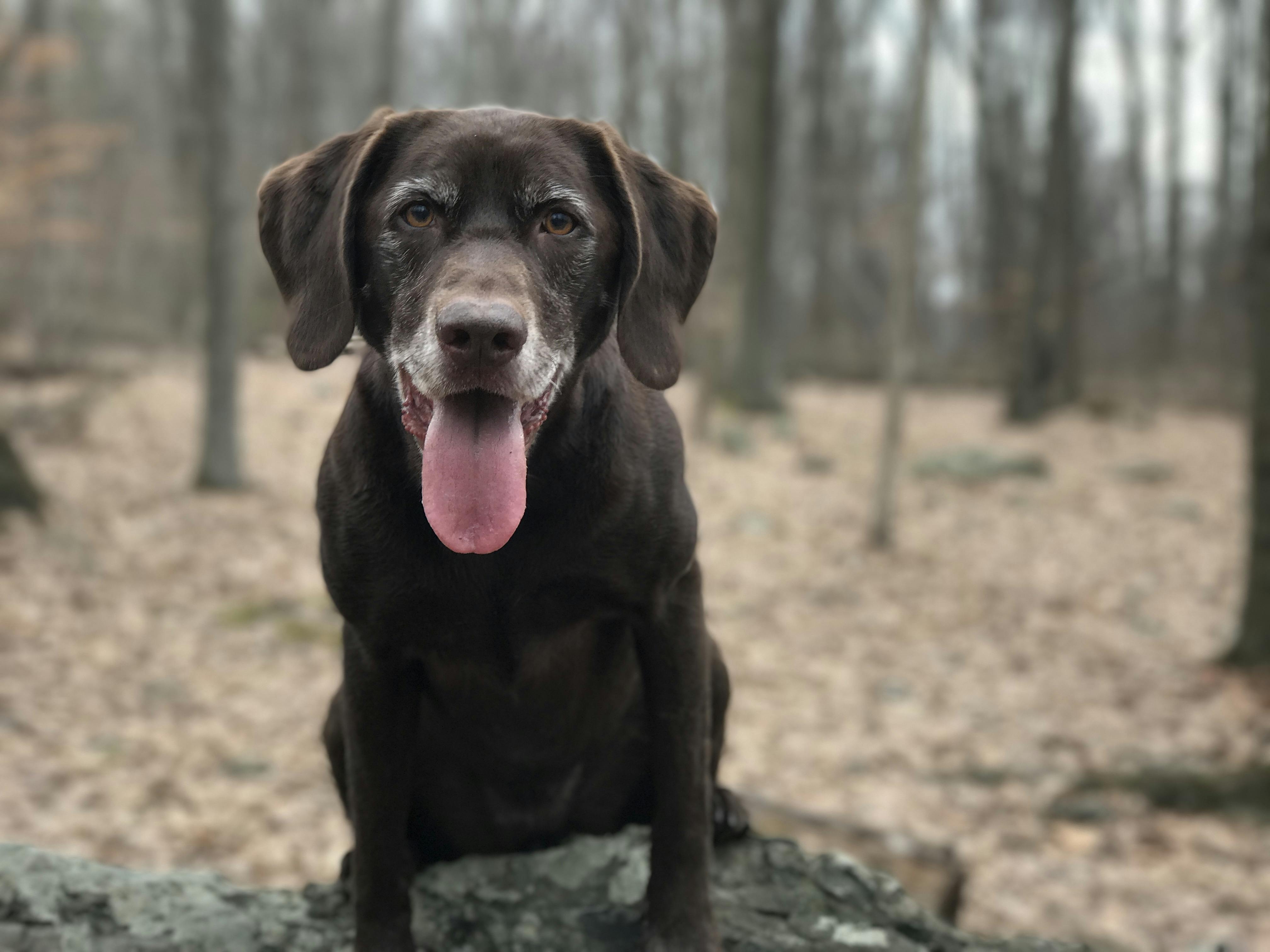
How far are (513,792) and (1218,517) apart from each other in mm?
11286

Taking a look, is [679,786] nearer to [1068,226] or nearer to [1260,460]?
[1260,460]

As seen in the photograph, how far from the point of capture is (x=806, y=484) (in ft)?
41.2

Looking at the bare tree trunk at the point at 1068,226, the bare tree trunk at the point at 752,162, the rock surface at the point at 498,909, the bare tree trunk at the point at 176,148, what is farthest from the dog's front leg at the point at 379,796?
the bare tree trunk at the point at 1068,226

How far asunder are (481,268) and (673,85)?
81.3ft

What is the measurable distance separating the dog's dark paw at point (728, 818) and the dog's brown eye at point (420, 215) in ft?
5.48

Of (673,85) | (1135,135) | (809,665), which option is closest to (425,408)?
(809,665)

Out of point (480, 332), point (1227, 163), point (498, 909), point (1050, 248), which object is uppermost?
point (1227, 163)

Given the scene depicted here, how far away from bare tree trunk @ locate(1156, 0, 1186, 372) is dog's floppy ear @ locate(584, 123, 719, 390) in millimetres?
22294

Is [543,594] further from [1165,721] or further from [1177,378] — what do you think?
[1177,378]

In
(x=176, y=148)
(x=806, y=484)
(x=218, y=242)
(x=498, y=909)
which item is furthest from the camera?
(x=176, y=148)

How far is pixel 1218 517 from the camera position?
11766 mm

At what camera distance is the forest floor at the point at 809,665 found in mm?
5109

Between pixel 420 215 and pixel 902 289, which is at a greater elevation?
pixel 902 289

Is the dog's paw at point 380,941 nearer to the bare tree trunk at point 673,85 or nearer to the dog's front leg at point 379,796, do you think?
the dog's front leg at point 379,796
